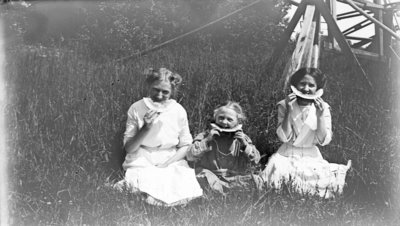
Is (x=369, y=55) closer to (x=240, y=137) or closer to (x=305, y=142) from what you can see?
(x=305, y=142)

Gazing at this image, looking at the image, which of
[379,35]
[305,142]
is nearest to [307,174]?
[305,142]

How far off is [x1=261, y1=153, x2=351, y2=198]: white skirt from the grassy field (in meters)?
0.09

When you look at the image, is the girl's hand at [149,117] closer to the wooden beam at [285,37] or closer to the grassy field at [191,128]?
the grassy field at [191,128]

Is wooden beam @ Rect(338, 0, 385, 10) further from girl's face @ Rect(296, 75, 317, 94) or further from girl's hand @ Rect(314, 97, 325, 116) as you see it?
girl's hand @ Rect(314, 97, 325, 116)

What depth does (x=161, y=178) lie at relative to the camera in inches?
129

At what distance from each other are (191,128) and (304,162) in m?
1.01

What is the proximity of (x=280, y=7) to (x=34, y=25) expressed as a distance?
2.59 m

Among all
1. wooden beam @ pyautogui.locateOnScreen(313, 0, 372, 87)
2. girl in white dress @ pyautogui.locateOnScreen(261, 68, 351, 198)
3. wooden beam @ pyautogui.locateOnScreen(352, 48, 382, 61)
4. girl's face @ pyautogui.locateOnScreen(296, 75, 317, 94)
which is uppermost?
wooden beam @ pyautogui.locateOnScreen(313, 0, 372, 87)

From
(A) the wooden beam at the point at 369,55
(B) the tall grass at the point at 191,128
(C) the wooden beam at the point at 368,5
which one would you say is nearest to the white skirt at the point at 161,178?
(B) the tall grass at the point at 191,128

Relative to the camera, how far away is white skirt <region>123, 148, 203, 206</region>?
3.17 meters

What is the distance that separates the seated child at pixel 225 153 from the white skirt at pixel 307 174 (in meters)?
0.13

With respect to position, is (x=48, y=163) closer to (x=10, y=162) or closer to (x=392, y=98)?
(x=10, y=162)

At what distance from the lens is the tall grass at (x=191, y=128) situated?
2963mm

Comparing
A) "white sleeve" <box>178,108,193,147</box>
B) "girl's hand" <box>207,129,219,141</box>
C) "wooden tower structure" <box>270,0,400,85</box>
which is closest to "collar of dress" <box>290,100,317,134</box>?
"girl's hand" <box>207,129,219,141</box>
